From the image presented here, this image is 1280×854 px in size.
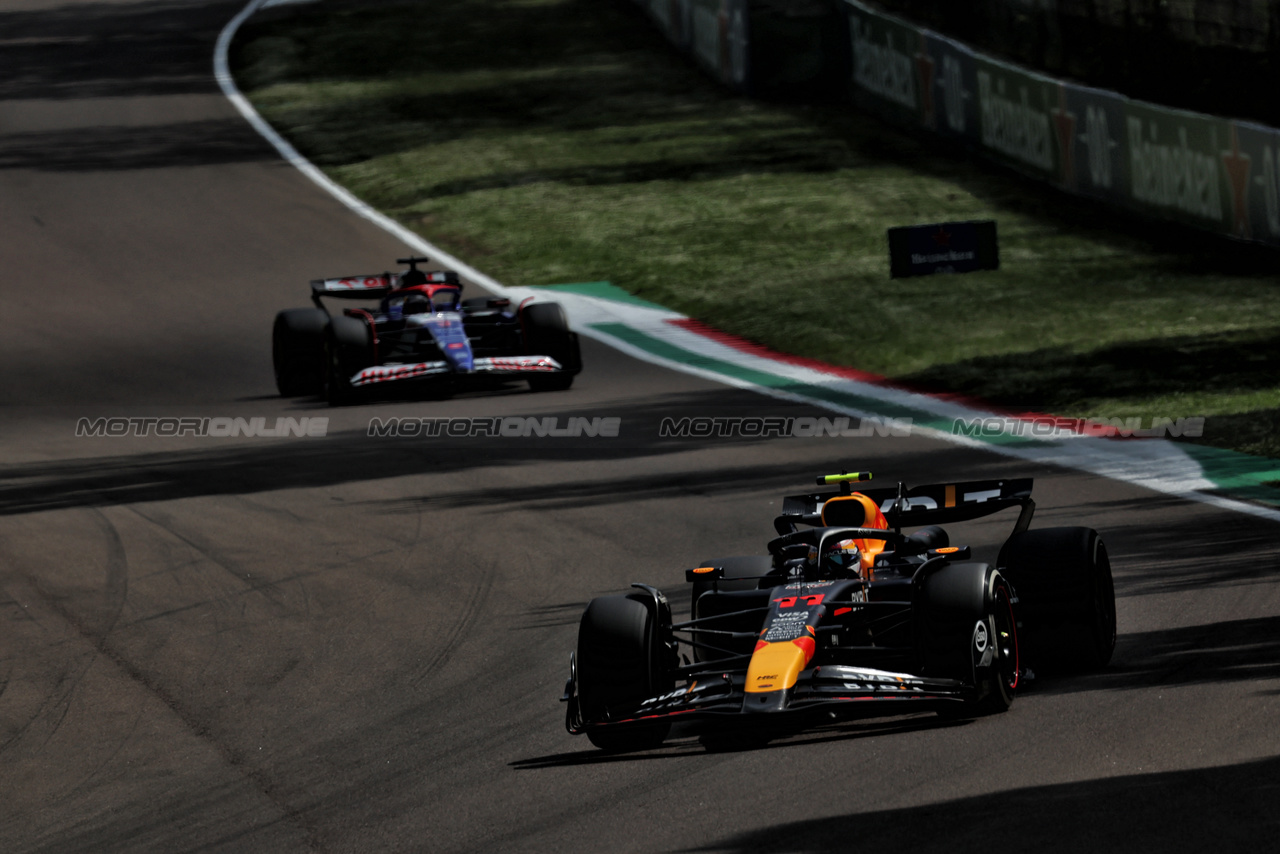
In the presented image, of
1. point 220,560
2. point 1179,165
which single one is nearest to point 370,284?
point 220,560

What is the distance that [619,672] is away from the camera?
299 inches

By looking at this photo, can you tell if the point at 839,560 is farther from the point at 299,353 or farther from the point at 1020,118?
the point at 1020,118

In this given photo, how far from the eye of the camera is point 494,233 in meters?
30.3

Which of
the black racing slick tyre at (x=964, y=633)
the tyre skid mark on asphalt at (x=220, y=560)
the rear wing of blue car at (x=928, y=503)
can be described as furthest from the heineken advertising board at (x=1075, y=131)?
the black racing slick tyre at (x=964, y=633)

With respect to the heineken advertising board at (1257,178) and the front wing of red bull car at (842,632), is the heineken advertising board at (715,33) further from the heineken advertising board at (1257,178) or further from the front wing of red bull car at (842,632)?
the front wing of red bull car at (842,632)

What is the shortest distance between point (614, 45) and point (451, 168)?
10.6m

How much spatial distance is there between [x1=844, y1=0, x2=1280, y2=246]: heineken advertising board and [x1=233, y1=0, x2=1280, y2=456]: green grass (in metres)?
0.49

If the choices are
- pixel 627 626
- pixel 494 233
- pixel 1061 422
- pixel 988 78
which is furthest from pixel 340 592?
pixel 988 78

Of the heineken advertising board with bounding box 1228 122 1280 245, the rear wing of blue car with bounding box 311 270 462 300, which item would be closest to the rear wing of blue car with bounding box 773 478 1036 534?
the rear wing of blue car with bounding box 311 270 462 300

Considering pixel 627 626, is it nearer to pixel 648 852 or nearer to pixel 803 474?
pixel 648 852

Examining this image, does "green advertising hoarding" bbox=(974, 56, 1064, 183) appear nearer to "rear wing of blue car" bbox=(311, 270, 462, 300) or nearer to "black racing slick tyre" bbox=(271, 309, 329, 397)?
"rear wing of blue car" bbox=(311, 270, 462, 300)

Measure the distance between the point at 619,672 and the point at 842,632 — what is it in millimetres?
939

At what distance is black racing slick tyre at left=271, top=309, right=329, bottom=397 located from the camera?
19797 mm

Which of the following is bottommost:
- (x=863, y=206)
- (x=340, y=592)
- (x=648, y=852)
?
(x=863, y=206)
